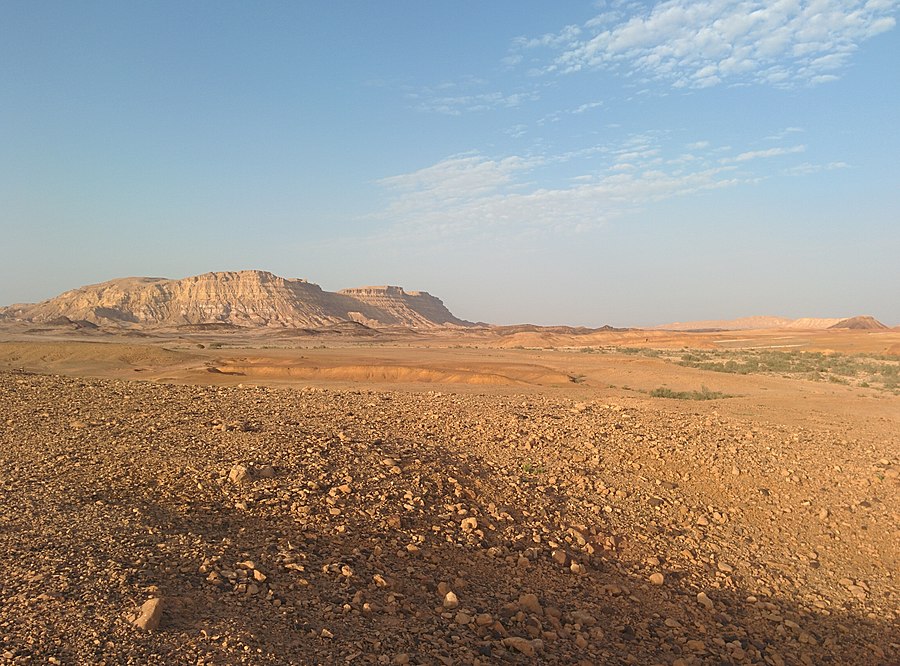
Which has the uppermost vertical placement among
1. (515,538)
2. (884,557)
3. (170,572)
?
(170,572)

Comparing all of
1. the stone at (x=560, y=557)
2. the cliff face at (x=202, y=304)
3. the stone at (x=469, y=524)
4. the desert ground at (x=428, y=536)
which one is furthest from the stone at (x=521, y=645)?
the cliff face at (x=202, y=304)

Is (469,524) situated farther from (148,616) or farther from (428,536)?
(148,616)

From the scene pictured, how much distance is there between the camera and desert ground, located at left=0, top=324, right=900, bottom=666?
374cm

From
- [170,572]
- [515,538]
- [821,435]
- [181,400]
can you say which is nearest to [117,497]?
[170,572]

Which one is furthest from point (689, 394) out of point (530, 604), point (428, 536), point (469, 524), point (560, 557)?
point (530, 604)

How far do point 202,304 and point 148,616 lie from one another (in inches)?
4836

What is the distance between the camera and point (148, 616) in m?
3.42

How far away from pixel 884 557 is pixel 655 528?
250 centimetres

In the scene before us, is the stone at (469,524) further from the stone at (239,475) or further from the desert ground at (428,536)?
the stone at (239,475)

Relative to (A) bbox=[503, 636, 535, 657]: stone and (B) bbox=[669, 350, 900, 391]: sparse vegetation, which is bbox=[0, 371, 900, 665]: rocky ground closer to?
(A) bbox=[503, 636, 535, 657]: stone

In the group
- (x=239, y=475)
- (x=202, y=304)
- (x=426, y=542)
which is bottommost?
(x=426, y=542)

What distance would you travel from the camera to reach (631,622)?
4.76m

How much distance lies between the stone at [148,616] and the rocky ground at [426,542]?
18mm

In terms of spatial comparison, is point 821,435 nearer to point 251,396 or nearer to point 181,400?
point 251,396
